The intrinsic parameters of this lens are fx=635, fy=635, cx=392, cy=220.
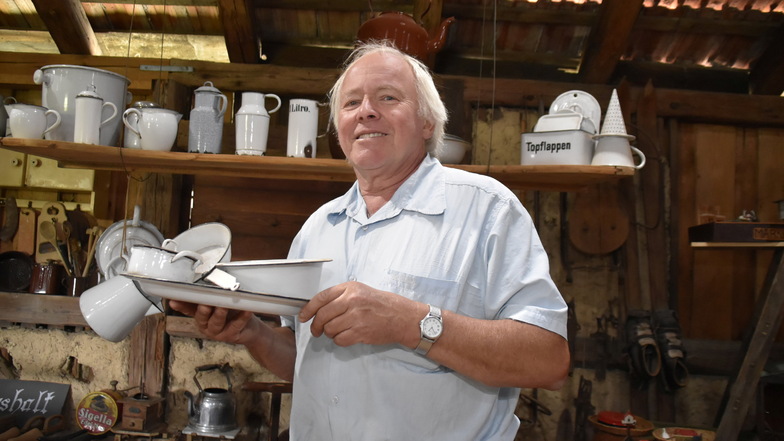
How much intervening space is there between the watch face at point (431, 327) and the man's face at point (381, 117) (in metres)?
0.41

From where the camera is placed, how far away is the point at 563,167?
2.49m

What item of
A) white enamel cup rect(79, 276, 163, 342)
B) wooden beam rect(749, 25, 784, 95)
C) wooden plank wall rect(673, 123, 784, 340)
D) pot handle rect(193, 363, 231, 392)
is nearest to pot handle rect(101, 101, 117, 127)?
white enamel cup rect(79, 276, 163, 342)

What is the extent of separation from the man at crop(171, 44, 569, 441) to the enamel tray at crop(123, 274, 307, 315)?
0.19ft

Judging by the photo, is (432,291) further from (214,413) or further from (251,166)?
(214,413)

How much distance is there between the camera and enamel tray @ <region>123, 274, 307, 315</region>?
115cm

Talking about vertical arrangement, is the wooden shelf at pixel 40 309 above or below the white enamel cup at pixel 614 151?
below

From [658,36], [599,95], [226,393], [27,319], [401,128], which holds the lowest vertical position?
[226,393]

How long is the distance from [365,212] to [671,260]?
231 cm

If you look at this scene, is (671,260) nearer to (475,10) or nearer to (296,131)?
(475,10)

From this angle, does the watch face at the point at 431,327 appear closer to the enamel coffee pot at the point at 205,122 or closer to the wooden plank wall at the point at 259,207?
the enamel coffee pot at the point at 205,122

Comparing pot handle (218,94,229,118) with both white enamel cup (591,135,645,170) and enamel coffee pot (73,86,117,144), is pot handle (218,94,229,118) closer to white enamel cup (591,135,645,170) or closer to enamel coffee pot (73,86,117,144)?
enamel coffee pot (73,86,117,144)

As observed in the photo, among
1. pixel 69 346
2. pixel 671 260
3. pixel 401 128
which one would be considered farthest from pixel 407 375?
pixel 69 346

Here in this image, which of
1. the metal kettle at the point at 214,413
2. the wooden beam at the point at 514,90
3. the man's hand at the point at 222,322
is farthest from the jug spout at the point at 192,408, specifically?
the man's hand at the point at 222,322

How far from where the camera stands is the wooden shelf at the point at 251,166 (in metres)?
2.47
